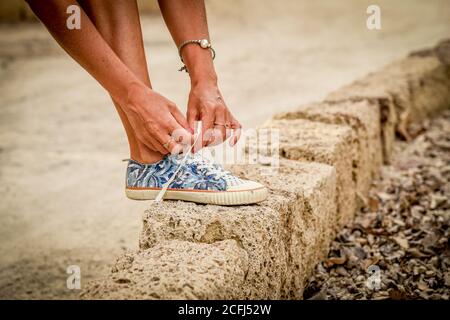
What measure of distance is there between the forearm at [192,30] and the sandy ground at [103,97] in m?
0.98

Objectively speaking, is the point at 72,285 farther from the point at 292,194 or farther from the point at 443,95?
the point at 443,95

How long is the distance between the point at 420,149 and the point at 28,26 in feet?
21.9

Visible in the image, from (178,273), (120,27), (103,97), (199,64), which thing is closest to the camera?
(178,273)

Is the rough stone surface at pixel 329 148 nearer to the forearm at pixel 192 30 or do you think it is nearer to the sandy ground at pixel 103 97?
the forearm at pixel 192 30

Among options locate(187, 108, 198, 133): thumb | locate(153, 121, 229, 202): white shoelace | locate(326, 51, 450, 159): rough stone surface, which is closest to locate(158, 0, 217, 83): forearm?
locate(187, 108, 198, 133): thumb

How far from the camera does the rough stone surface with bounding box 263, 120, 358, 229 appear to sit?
5.90ft

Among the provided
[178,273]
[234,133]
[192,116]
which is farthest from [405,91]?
[178,273]

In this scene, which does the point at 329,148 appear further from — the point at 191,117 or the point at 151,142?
the point at 151,142

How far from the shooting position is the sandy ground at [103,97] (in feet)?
7.00

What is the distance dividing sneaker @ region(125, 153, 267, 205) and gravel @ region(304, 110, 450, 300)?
1.59 feet

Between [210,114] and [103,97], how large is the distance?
3063 millimetres

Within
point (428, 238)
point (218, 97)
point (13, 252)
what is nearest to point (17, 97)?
point (13, 252)

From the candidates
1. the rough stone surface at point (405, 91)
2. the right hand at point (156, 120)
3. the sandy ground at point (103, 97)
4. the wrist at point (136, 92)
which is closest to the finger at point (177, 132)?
the right hand at point (156, 120)

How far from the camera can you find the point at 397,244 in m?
1.80
